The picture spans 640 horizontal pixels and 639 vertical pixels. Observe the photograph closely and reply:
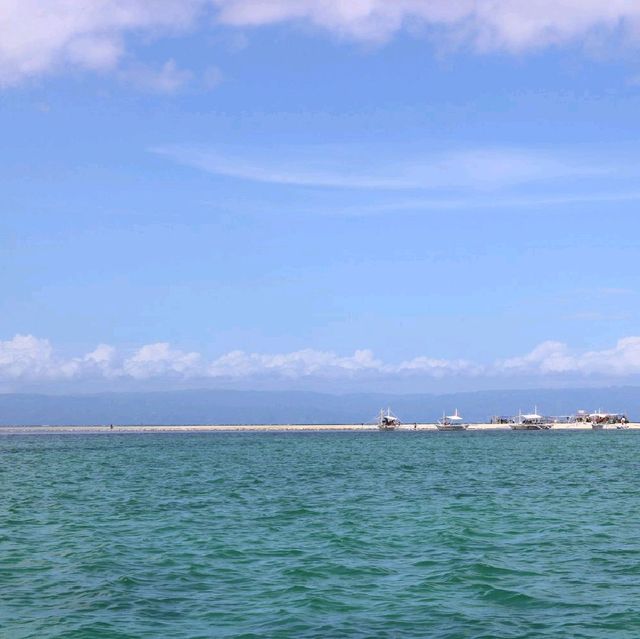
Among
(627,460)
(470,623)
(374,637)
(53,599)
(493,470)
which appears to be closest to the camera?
(374,637)

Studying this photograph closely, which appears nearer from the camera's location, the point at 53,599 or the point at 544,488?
the point at 53,599

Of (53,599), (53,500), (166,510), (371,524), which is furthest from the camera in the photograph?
(53,500)

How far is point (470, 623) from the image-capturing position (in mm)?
22047

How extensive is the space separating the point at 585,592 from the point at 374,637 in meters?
8.17

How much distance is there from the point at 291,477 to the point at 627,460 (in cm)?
4144

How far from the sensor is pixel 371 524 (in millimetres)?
39656

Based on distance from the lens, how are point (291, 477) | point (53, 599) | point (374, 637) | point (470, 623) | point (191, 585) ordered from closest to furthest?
point (374, 637) → point (470, 623) → point (53, 599) → point (191, 585) → point (291, 477)

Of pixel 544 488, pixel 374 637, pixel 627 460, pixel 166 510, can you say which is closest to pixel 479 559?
pixel 374 637

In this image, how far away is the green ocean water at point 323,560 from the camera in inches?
882

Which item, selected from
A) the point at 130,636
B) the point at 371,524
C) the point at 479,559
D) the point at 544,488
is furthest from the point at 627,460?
the point at 130,636

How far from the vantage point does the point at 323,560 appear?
1205 inches

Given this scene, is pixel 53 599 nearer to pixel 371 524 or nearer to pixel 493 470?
pixel 371 524

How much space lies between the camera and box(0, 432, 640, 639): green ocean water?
22406mm

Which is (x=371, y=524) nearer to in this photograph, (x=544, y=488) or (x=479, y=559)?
(x=479, y=559)
